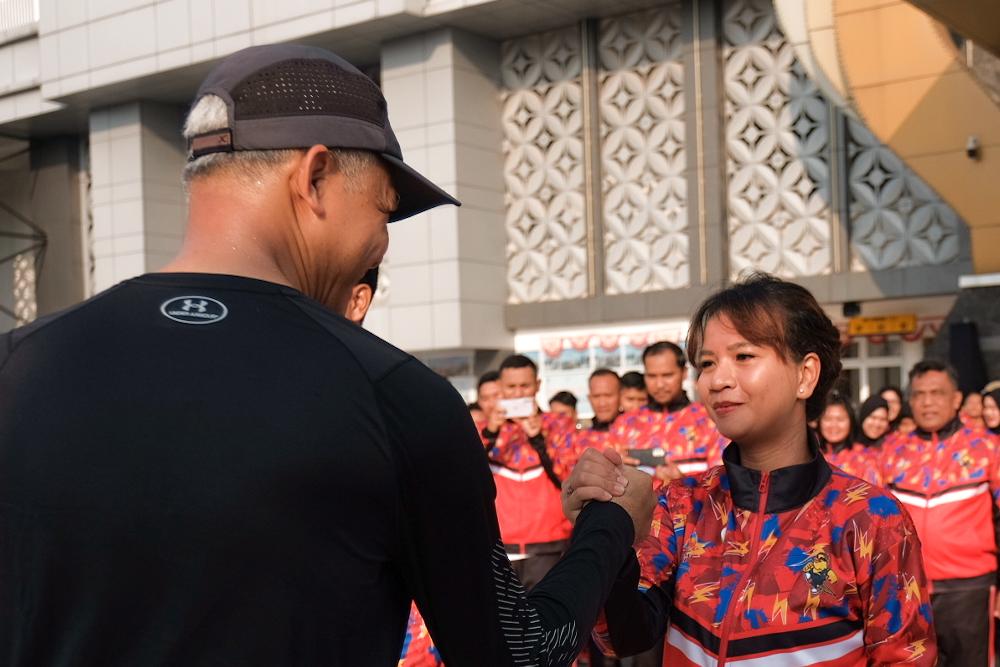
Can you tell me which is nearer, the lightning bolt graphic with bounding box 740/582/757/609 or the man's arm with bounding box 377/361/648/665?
the man's arm with bounding box 377/361/648/665

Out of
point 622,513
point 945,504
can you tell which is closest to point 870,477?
point 945,504

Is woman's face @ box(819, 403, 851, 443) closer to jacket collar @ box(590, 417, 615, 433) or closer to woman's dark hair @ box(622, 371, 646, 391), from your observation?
woman's dark hair @ box(622, 371, 646, 391)

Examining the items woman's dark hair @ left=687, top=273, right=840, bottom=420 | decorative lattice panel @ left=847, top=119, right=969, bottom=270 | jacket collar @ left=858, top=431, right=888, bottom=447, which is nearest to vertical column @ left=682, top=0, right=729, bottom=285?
decorative lattice panel @ left=847, top=119, right=969, bottom=270

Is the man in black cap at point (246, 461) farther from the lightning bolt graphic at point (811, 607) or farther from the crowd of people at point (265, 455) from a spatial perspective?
the lightning bolt graphic at point (811, 607)

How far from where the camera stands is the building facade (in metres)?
15.4

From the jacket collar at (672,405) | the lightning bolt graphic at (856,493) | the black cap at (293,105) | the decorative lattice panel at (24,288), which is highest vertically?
the decorative lattice panel at (24,288)

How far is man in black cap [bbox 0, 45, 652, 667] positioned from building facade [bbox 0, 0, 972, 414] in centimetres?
1392

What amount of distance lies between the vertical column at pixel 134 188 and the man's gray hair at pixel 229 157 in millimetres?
19324

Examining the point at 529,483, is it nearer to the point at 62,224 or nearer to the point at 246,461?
the point at 246,461

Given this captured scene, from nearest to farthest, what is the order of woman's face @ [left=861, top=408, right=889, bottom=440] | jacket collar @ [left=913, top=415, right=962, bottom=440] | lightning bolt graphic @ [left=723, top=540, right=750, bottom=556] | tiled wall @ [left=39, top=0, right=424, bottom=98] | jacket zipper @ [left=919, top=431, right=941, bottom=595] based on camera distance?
lightning bolt graphic @ [left=723, top=540, right=750, bottom=556]
jacket zipper @ [left=919, top=431, right=941, bottom=595]
jacket collar @ [left=913, top=415, right=962, bottom=440]
woman's face @ [left=861, top=408, right=889, bottom=440]
tiled wall @ [left=39, top=0, right=424, bottom=98]

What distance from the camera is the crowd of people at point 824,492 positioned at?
8.38 feet

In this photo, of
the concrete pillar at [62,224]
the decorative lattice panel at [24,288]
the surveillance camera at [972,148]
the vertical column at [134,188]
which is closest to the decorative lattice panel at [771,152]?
the surveillance camera at [972,148]

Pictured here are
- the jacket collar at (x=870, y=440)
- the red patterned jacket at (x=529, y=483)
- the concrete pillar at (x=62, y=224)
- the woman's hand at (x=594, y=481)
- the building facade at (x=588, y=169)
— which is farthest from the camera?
the concrete pillar at (x=62, y=224)

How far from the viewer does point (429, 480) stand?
4.55 ft
